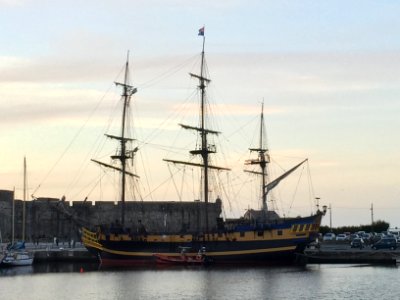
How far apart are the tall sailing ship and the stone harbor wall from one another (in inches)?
213

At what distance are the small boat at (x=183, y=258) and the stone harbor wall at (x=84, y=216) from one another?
747 cm

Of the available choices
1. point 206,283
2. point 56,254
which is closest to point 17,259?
point 56,254

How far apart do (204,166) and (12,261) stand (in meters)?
17.2

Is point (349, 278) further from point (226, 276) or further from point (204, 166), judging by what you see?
point (204, 166)

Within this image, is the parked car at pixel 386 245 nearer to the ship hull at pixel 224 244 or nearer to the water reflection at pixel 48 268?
the ship hull at pixel 224 244

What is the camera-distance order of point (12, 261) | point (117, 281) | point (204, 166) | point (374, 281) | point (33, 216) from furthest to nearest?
point (33, 216), point (204, 166), point (12, 261), point (117, 281), point (374, 281)

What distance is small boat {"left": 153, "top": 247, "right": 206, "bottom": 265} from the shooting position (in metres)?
68.7

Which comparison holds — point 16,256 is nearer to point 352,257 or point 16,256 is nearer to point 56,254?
point 56,254

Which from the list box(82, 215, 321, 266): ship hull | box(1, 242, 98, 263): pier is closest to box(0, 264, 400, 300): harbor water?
box(82, 215, 321, 266): ship hull

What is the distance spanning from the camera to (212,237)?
228ft

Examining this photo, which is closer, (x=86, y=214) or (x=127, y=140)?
(x=127, y=140)

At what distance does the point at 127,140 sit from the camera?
3007 inches

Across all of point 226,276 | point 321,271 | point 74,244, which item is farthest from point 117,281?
point 74,244

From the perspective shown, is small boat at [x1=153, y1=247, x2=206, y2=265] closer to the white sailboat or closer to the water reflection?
the water reflection
